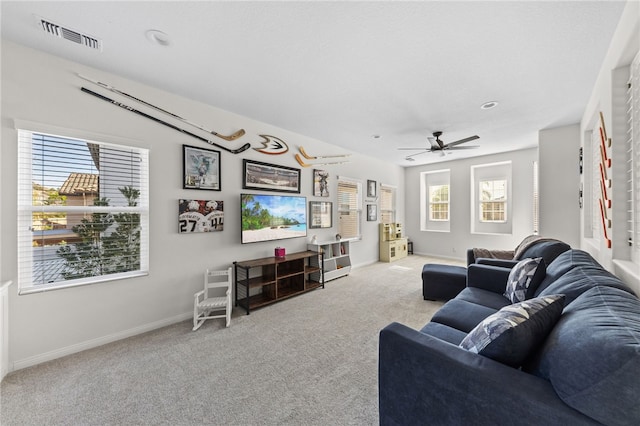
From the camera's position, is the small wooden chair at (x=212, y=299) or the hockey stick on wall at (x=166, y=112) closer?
the hockey stick on wall at (x=166, y=112)

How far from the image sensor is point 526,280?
6.75 ft

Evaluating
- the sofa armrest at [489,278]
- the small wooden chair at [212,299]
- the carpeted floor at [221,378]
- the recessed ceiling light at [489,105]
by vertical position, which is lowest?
the carpeted floor at [221,378]

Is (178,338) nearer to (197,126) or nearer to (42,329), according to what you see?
(42,329)

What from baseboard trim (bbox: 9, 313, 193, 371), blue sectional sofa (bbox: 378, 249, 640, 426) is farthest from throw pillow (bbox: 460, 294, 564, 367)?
baseboard trim (bbox: 9, 313, 193, 371)

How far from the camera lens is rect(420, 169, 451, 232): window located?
6594mm

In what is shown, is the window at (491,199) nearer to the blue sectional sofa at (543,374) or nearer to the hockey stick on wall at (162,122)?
the blue sectional sofa at (543,374)

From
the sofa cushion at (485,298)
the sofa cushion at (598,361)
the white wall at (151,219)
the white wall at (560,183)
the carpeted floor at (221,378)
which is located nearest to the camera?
the sofa cushion at (598,361)

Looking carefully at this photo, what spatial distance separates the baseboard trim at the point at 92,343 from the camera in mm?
2016

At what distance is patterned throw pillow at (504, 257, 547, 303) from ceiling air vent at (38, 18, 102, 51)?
407 centimetres

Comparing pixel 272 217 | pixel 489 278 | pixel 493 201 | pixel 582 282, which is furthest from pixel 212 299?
pixel 493 201

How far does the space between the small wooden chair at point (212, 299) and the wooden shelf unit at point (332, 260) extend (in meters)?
1.56

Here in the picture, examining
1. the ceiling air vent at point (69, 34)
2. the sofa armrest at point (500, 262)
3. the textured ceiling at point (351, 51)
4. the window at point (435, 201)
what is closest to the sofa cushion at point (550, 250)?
the sofa armrest at point (500, 262)

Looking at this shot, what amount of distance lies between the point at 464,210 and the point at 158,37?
669 centimetres

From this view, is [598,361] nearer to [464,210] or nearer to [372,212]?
[372,212]
